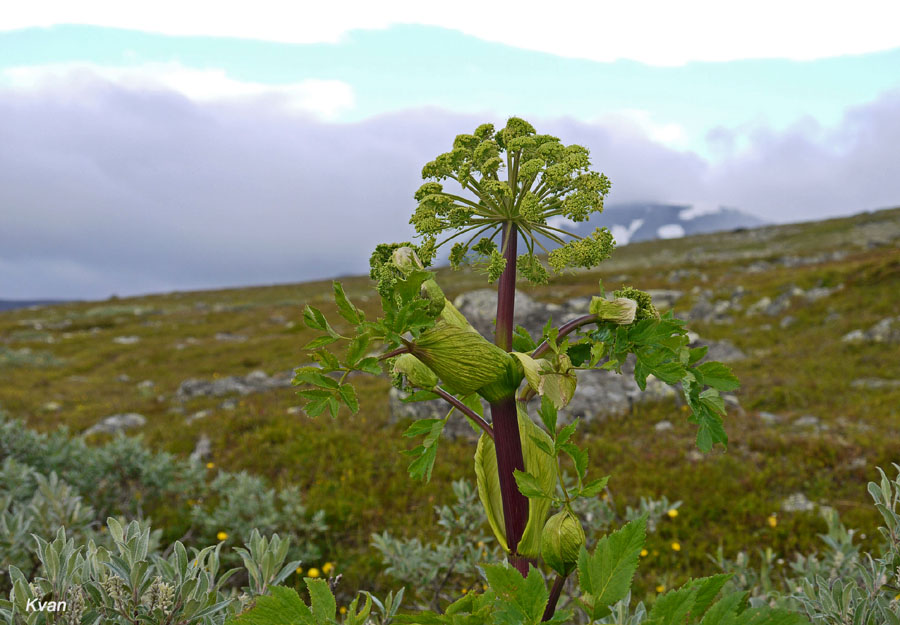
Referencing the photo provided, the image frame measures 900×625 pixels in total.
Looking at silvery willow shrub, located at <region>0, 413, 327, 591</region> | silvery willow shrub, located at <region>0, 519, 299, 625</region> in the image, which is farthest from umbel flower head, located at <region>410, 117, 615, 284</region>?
silvery willow shrub, located at <region>0, 413, 327, 591</region>

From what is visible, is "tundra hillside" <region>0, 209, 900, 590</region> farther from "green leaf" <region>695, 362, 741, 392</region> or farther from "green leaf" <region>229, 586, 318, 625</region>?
"green leaf" <region>229, 586, 318, 625</region>

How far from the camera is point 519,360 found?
1.49 meters

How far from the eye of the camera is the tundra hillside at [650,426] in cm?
655

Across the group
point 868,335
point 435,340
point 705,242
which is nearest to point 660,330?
point 435,340

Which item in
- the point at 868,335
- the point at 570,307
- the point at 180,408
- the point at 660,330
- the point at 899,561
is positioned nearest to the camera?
the point at 660,330

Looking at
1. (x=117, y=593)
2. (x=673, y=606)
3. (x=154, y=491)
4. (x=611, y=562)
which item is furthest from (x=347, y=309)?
(x=154, y=491)

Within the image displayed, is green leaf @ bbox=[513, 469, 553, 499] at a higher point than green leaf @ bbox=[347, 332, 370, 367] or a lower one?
lower

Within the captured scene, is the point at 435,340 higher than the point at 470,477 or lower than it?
higher

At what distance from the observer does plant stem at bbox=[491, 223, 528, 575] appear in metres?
1.55

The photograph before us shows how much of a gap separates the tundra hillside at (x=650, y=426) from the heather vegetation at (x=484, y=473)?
6 centimetres

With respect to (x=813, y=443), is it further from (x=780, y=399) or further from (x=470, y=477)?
(x=470, y=477)

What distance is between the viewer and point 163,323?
41.2m

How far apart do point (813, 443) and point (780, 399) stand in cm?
414

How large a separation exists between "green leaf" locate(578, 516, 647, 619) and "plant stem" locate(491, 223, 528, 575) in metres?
0.32
